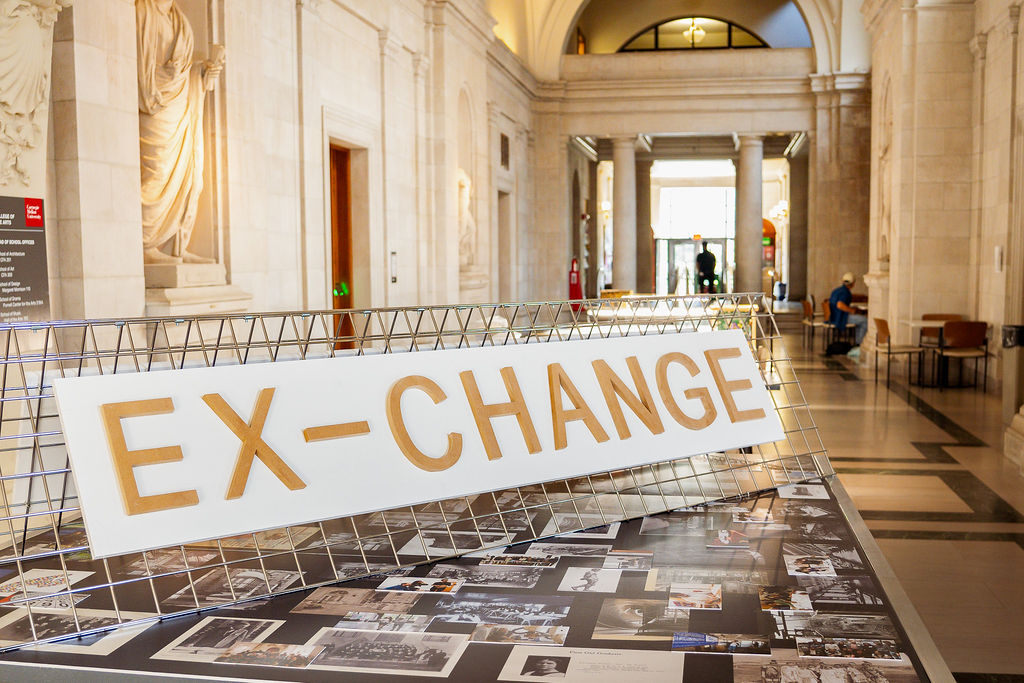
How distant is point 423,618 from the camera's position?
3.40 meters

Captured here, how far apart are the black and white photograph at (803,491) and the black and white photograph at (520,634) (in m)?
2.10

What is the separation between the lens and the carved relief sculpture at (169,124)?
7.06m

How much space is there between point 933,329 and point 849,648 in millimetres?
10131

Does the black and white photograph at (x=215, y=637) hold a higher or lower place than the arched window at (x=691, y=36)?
lower

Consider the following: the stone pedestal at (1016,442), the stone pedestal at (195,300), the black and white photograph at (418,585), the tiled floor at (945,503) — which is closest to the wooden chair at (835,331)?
the tiled floor at (945,503)

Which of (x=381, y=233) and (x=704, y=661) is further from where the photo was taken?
(x=381, y=233)

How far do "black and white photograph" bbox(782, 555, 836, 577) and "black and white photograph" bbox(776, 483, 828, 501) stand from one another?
981 mm

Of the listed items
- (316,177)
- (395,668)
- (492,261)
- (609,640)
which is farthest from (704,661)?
(492,261)

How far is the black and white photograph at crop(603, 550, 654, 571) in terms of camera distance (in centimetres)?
392

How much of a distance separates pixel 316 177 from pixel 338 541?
669cm

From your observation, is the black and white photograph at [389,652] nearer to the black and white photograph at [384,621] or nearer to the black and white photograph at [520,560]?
the black and white photograph at [384,621]

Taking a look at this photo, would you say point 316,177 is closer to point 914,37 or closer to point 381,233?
point 381,233

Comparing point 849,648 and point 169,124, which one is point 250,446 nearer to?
point 849,648

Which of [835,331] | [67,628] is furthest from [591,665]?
[835,331]
